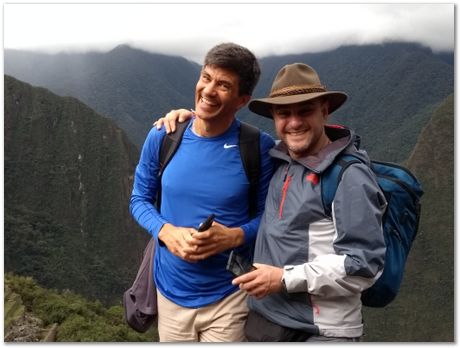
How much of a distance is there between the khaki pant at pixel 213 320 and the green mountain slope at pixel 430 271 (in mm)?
39994

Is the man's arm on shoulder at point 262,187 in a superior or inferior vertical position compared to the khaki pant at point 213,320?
superior

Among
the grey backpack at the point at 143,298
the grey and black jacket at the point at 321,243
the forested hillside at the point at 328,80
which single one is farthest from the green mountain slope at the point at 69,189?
the grey and black jacket at the point at 321,243

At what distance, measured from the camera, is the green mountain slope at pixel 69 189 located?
53938mm

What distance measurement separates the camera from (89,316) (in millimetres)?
17953

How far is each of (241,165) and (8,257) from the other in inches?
2174

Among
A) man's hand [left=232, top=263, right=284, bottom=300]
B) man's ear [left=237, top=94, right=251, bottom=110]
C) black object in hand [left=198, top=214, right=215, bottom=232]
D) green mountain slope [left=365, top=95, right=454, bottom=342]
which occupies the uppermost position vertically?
man's ear [left=237, top=94, right=251, bottom=110]

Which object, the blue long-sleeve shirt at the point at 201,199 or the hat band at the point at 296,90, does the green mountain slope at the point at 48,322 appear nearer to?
the blue long-sleeve shirt at the point at 201,199

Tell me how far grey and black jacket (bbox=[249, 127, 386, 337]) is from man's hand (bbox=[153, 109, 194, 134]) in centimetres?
73

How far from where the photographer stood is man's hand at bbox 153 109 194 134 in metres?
2.88

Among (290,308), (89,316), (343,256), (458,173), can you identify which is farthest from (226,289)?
(89,316)

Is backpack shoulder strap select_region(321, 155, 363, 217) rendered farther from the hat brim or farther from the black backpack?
the black backpack

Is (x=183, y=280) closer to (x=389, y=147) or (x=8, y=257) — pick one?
(x=8, y=257)

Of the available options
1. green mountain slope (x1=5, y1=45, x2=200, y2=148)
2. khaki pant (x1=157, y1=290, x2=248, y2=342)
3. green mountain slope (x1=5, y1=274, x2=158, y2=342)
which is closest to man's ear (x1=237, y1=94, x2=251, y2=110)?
khaki pant (x1=157, y1=290, x2=248, y2=342)

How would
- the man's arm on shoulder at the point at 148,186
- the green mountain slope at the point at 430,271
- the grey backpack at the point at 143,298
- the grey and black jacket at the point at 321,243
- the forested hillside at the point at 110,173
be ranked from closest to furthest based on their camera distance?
the grey and black jacket at the point at 321,243 < the man's arm on shoulder at the point at 148,186 < the grey backpack at the point at 143,298 < the green mountain slope at the point at 430,271 < the forested hillside at the point at 110,173
